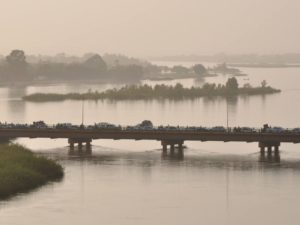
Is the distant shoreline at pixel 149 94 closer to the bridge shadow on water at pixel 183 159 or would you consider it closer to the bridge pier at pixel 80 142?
the bridge pier at pixel 80 142

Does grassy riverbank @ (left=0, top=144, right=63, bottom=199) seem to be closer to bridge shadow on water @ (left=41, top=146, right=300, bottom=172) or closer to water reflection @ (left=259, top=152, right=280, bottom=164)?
bridge shadow on water @ (left=41, top=146, right=300, bottom=172)

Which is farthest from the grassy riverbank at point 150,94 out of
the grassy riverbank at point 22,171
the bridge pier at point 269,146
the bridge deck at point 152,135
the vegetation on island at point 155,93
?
the grassy riverbank at point 22,171

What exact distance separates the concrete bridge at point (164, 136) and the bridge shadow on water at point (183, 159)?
885mm

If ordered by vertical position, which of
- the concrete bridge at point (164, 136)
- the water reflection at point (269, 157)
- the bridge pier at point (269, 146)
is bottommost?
the water reflection at point (269, 157)

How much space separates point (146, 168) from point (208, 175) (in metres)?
5.31

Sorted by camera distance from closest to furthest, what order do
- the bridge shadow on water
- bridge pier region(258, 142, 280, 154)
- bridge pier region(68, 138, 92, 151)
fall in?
the bridge shadow on water → bridge pier region(258, 142, 280, 154) → bridge pier region(68, 138, 92, 151)

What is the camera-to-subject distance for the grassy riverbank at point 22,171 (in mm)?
61672

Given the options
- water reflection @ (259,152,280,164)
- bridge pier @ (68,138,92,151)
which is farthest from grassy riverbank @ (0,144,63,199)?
water reflection @ (259,152,280,164)

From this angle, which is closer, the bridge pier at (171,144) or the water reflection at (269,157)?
the water reflection at (269,157)

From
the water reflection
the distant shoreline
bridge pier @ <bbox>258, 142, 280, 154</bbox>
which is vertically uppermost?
the distant shoreline

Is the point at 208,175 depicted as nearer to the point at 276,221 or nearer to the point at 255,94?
the point at 276,221

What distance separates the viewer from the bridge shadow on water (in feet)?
244

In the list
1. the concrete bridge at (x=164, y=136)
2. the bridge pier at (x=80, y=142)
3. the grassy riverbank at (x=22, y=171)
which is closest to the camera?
the grassy riverbank at (x=22, y=171)

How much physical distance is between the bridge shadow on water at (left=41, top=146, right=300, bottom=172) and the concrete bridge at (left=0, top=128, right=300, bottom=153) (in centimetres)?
89
